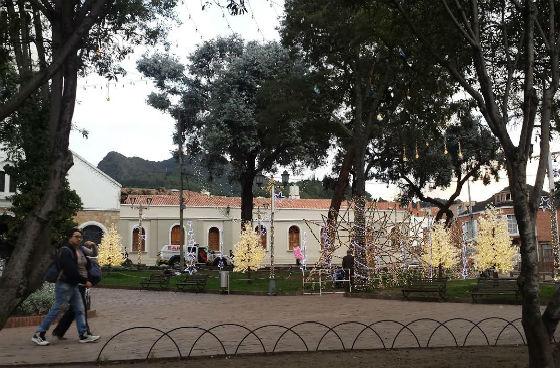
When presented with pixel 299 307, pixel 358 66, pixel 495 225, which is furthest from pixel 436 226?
pixel 299 307

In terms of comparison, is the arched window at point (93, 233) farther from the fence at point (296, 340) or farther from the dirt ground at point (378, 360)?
the dirt ground at point (378, 360)

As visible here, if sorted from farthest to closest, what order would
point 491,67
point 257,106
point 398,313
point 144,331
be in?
point 257,106
point 398,313
point 144,331
point 491,67

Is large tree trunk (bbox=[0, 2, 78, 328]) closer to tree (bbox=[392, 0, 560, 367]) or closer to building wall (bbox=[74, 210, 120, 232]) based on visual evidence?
tree (bbox=[392, 0, 560, 367])

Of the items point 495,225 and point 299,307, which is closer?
point 299,307

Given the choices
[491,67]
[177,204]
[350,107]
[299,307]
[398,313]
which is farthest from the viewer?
[177,204]

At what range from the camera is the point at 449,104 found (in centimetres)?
2389

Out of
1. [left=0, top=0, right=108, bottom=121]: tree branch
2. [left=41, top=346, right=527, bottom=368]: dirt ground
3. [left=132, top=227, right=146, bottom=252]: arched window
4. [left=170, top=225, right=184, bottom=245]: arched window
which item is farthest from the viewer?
[left=170, top=225, right=184, bottom=245]: arched window

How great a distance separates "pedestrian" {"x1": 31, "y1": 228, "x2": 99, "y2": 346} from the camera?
9.12 meters

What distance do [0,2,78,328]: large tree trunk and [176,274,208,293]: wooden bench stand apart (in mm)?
19511

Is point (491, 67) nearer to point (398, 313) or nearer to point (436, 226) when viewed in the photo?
point (398, 313)

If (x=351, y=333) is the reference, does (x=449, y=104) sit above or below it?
above

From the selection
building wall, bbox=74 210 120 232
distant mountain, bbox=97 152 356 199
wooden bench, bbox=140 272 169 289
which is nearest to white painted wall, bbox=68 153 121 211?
building wall, bbox=74 210 120 232

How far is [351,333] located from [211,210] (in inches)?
1591

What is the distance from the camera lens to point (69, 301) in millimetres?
9281
